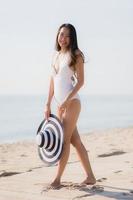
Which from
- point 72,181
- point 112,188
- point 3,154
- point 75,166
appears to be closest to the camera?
point 112,188

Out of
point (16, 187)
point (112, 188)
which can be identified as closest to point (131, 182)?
point (112, 188)

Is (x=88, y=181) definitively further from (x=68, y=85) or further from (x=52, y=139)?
(x=68, y=85)

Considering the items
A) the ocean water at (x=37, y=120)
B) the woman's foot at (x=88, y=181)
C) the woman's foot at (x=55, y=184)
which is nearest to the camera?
the woman's foot at (x=55, y=184)

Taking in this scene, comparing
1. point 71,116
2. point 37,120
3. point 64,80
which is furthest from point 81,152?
point 37,120

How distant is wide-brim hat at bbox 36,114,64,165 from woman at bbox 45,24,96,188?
51 mm

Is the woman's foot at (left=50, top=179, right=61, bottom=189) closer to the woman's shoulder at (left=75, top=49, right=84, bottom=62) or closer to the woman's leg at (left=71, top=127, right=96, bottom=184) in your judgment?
the woman's leg at (left=71, top=127, right=96, bottom=184)

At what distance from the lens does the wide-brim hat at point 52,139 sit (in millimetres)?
6121

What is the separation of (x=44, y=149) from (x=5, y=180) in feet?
2.68

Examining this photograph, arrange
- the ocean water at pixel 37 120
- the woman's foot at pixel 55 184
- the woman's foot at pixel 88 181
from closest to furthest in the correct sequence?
the woman's foot at pixel 55 184
the woman's foot at pixel 88 181
the ocean water at pixel 37 120

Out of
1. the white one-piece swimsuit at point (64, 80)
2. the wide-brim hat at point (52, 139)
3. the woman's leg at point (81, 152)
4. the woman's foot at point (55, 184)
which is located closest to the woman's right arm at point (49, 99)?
the wide-brim hat at point (52, 139)

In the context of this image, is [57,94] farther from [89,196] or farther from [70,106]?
[89,196]

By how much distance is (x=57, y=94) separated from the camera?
245 inches

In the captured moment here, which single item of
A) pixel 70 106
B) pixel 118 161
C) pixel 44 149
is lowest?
pixel 118 161

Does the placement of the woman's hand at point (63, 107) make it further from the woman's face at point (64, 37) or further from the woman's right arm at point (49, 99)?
the woman's face at point (64, 37)
